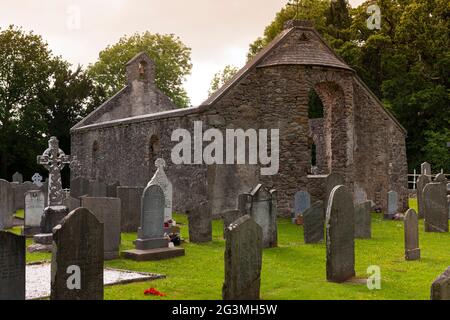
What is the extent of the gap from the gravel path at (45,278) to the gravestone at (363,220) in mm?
5767

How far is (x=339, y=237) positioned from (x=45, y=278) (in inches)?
180

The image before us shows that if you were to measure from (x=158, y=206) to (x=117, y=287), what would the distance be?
10.2ft

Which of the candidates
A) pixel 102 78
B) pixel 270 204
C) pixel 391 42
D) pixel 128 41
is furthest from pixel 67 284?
pixel 128 41

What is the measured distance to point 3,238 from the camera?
5445mm

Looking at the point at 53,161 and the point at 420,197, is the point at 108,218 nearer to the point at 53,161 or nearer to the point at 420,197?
the point at 53,161

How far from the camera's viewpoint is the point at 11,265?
554 centimetres

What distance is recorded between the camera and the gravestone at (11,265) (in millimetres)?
5469

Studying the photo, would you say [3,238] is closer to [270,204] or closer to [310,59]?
[270,204]

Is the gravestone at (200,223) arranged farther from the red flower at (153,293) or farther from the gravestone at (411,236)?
the red flower at (153,293)

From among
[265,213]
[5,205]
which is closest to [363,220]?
[265,213]

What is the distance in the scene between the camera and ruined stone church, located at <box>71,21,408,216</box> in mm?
16344

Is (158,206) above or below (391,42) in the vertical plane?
below

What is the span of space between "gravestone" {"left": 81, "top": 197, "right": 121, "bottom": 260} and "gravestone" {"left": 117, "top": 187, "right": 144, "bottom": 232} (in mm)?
3099

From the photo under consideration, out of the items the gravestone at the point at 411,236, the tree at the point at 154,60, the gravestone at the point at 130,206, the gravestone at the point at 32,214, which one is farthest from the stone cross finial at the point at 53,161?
the tree at the point at 154,60
